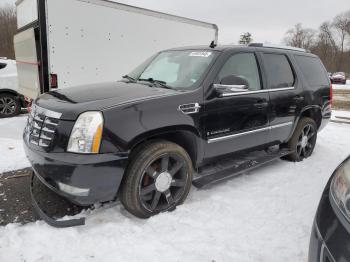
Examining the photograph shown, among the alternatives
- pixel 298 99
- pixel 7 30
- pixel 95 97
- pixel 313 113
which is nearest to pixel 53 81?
pixel 95 97

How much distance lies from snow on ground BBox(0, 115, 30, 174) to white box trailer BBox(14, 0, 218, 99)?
0.80 meters

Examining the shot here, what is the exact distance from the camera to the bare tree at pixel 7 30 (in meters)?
31.5

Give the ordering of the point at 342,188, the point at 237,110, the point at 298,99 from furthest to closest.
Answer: the point at 298,99
the point at 237,110
the point at 342,188

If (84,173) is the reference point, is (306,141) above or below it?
below

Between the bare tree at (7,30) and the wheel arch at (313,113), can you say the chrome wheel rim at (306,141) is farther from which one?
the bare tree at (7,30)

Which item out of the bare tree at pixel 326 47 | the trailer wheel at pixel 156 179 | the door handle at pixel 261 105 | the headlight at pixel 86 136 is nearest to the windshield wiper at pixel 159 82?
the trailer wheel at pixel 156 179

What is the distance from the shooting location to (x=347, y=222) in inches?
66.2

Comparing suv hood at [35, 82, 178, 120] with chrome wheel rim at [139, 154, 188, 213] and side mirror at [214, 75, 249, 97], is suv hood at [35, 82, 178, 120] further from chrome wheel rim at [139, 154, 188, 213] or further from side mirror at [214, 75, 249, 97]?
chrome wheel rim at [139, 154, 188, 213]

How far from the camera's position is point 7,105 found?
821 centimetres

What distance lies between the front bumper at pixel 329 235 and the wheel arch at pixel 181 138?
157 cm

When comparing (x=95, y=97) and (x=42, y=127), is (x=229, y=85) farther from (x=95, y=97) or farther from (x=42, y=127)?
(x=42, y=127)

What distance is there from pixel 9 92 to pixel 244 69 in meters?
6.79

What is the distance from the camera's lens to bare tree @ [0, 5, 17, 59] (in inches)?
1240

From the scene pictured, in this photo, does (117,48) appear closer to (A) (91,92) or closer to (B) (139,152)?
(A) (91,92)
